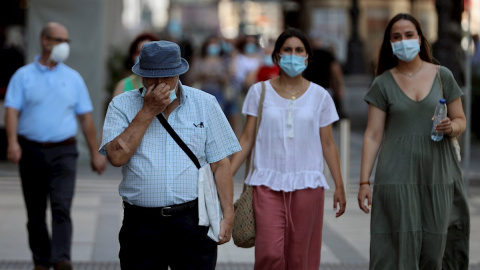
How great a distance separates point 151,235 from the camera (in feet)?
15.4

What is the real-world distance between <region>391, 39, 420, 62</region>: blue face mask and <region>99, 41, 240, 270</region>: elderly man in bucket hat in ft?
4.49

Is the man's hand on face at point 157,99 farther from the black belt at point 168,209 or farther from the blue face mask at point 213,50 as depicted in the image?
the blue face mask at point 213,50

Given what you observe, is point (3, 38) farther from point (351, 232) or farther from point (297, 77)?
point (297, 77)

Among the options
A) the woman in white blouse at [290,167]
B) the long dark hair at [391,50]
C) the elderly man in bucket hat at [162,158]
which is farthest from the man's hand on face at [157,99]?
the long dark hair at [391,50]

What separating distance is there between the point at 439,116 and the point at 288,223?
3.65ft

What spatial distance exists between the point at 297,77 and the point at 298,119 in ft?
1.01

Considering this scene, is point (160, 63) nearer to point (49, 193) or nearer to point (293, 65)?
point (293, 65)

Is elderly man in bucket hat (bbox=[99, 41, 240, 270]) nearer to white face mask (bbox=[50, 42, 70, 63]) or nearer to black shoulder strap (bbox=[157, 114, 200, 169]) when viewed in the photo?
black shoulder strap (bbox=[157, 114, 200, 169])

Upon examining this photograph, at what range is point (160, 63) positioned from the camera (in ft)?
15.0

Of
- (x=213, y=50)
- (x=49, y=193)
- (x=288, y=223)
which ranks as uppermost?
(x=288, y=223)

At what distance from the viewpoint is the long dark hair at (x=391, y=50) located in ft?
19.2

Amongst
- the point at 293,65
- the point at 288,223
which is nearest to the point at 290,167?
the point at 288,223

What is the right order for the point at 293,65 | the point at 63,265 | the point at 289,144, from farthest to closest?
1. the point at 63,265
2. the point at 293,65
3. the point at 289,144

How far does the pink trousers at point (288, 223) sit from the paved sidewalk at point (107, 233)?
196 centimetres
